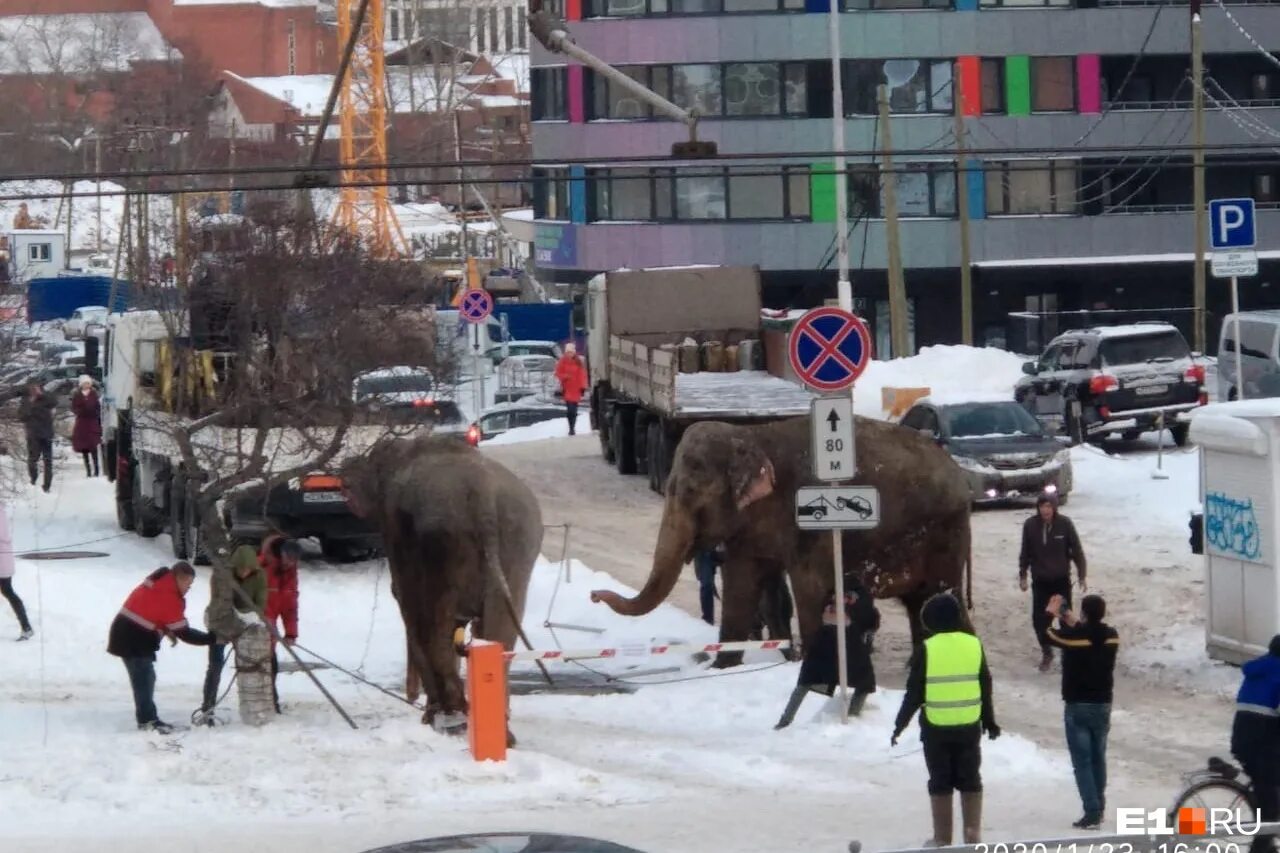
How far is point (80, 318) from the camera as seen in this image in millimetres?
68000

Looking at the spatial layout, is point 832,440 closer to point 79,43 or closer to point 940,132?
point 940,132

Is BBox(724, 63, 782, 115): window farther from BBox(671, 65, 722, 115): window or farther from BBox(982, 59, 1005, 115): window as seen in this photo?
BBox(982, 59, 1005, 115): window

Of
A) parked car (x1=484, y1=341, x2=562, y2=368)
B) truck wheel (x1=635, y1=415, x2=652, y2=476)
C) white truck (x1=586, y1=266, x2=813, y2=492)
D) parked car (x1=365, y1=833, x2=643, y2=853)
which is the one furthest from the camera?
parked car (x1=484, y1=341, x2=562, y2=368)

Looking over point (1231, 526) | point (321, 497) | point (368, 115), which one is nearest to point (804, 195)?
point (368, 115)

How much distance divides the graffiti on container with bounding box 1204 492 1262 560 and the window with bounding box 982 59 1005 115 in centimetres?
4176

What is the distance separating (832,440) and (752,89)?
144ft

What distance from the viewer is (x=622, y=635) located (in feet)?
64.6

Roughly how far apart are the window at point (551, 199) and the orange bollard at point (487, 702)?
4544cm

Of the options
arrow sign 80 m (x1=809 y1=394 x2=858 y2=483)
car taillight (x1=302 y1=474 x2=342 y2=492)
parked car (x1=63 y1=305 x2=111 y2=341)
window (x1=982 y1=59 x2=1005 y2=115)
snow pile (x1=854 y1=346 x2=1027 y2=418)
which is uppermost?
window (x1=982 y1=59 x2=1005 y2=115)

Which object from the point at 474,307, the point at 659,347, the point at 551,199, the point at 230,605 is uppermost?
the point at 551,199

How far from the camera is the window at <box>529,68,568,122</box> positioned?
2361 inches

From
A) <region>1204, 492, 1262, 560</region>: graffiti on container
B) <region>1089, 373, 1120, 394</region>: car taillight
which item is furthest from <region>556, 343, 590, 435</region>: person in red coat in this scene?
<region>1204, 492, 1262, 560</region>: graffiti on container

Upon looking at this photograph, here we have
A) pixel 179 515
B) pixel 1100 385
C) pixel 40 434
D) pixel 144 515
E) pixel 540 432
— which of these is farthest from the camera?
pixel 540 432

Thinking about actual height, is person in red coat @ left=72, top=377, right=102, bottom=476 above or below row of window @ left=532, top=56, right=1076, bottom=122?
below
